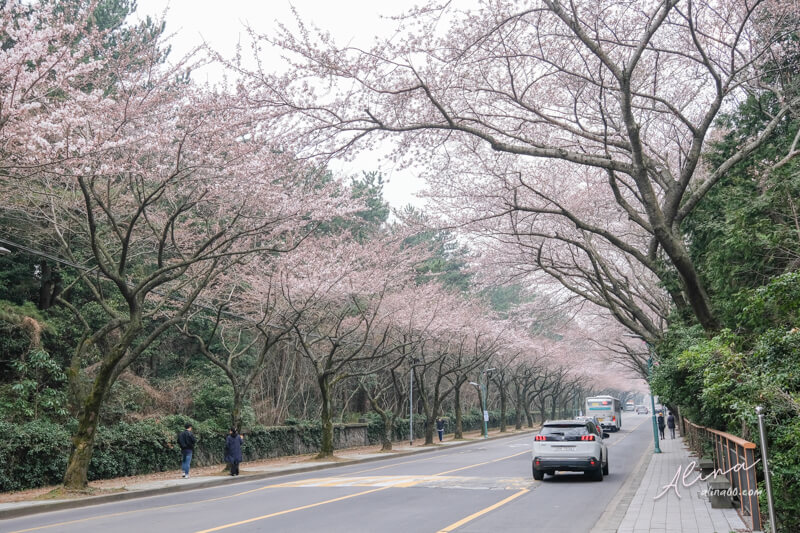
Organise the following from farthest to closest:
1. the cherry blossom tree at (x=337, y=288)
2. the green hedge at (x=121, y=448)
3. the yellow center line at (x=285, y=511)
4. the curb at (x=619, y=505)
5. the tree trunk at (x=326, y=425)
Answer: the tree trunk at (x=326, y=425) < the cherry blossom tree at (x=337, y=288) < the green hedge at (x=121, y=448) < the yellow center line at (x=285, y=511) < the curb at (x=619, y=505)

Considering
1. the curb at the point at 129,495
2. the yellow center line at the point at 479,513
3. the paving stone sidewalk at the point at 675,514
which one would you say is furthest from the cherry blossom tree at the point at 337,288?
the paving stone sidewalk at the point at 675,514

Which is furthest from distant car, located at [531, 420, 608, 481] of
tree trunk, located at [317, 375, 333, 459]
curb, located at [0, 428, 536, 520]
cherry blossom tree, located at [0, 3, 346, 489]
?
tree trunk, located at [317, 375, 333, 459]

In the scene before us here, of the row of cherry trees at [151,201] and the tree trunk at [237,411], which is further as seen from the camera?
the tree trunk at [237,411]

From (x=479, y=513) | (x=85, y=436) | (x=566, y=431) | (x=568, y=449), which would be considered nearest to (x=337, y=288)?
(x=85, y=436)

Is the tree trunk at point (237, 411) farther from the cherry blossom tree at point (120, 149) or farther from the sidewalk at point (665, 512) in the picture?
the sidewalk at point (665, 512)

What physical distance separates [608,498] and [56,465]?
49.0ft

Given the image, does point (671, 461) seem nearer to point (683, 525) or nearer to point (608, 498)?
point (608, 498)

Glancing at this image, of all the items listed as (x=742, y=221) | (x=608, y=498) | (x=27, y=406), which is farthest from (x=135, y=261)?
(x=742, y=221)

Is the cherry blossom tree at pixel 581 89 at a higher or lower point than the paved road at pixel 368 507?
higher

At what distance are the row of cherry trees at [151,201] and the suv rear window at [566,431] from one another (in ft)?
27.2

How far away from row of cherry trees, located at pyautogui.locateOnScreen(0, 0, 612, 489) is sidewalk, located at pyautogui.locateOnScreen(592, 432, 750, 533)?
8.42 m

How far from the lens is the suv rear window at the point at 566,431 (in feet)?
53.9

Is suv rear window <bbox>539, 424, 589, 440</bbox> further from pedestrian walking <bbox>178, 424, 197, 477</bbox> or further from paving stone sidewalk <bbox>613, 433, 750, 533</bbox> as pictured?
pedestrian walking <bbox>178, 424, 197, 477</bbox>

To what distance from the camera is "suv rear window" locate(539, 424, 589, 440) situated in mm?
16438
